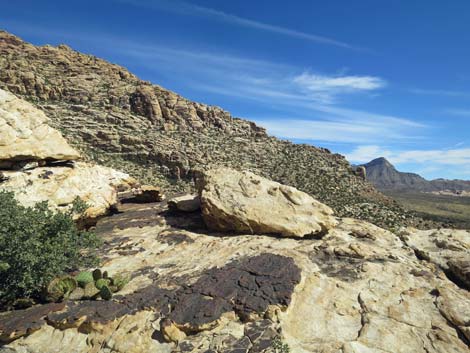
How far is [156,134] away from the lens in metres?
89.9

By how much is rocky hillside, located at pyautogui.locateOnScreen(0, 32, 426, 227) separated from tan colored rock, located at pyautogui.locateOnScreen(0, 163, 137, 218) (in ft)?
150

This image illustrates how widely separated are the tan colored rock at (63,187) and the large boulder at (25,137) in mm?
818

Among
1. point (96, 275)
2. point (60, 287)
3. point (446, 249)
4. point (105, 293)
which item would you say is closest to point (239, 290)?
point (105, 293)

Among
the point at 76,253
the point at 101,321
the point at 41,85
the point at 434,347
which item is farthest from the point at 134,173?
the point at 434,347

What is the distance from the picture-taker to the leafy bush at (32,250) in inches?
459

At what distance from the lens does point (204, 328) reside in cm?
1005

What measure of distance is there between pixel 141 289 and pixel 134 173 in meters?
56.3

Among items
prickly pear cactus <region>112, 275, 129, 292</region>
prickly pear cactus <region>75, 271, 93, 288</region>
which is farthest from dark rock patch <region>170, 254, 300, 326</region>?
prickly pear cactus <region>75, 271, 93, 288</region>

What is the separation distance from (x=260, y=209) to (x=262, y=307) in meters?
7.66

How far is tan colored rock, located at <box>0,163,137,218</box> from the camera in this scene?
16266 mm

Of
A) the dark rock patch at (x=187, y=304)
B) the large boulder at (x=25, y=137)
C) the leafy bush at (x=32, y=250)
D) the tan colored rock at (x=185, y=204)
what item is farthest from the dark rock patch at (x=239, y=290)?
the large boulder at (x=25, y=137)

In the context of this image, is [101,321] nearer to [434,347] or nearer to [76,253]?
[76,253]

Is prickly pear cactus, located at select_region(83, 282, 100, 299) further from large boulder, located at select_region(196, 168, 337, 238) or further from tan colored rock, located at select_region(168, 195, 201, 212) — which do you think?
tan colored rock, located at select_region(168, 195, 201, 212)

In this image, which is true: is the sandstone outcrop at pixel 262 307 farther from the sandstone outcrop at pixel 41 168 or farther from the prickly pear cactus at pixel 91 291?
the sandstone outcrop at pixel 41 168
